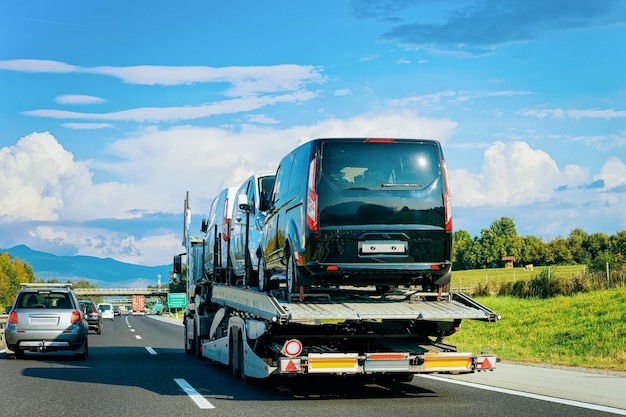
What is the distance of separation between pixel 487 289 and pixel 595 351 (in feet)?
81.1

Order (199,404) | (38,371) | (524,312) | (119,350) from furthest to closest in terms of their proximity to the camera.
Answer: (524,312), (119,350), (38,371), (199,404)

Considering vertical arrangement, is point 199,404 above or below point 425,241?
below

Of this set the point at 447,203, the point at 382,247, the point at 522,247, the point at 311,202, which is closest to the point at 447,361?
the point at 382,247

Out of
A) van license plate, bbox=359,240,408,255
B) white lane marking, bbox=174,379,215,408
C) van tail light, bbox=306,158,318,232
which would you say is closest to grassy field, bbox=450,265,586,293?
white lane marking, bbox=174,379,215,408

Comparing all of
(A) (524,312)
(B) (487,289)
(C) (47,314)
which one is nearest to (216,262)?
(C) (47,314)

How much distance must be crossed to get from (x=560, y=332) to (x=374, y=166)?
1755 cm

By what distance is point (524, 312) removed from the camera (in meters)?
34.0

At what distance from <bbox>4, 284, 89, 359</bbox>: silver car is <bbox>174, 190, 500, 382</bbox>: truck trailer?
598 centimetres

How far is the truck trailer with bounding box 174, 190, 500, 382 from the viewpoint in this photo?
10.5 metres

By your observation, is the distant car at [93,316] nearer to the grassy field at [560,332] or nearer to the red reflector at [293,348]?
the grassy field at [560,332]

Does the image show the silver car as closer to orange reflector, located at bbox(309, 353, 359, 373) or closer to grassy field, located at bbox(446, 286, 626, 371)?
grassy field, located at bbox(446, 286, 626, 371)

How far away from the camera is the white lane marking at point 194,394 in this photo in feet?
34.8

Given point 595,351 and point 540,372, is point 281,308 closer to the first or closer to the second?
point 540,372

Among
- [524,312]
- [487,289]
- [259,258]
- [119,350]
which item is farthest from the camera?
[487,289]
